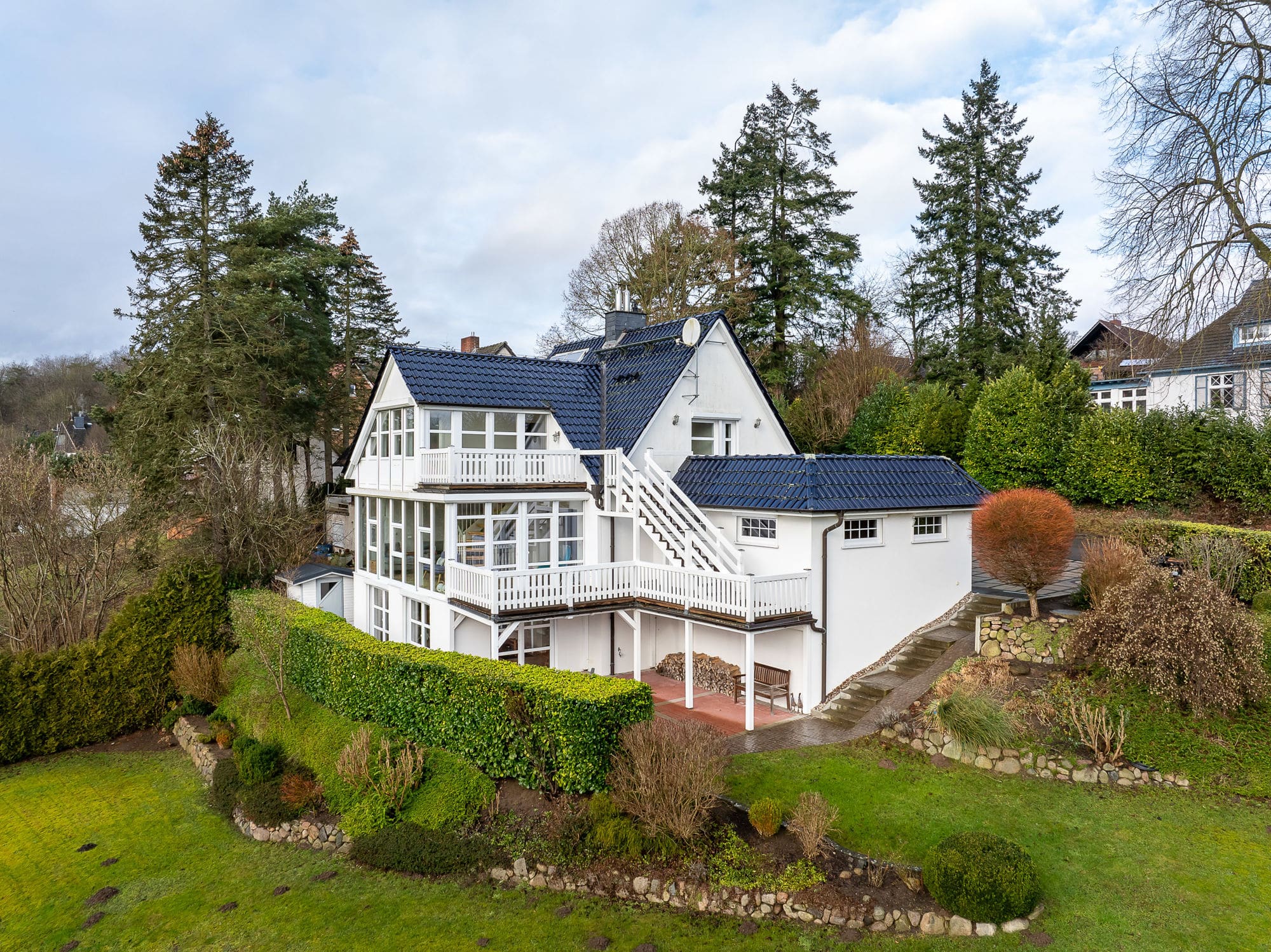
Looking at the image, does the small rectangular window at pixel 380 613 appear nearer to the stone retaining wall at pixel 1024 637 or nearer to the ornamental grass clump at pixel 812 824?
the ornamental grass clump at pixel 812 824

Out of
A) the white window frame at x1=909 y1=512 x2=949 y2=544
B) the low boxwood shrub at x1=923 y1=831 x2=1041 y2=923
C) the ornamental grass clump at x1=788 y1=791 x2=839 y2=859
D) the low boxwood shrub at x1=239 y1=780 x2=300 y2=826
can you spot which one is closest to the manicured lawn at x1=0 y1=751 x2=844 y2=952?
the low boxwood shrub at x1=239 y1=780 x2=300 y2=826

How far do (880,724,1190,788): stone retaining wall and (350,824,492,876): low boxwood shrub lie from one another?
7.23m

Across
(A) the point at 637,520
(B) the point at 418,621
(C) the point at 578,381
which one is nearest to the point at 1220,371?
(C) the point at 578,381

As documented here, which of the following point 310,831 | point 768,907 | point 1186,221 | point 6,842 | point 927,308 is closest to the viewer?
point 768,907

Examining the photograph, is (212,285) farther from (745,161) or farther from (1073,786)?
(1073,786)

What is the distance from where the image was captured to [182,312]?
2827 centimetres

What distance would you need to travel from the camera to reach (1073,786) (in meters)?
11.3

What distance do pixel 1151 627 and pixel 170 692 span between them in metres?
22.0

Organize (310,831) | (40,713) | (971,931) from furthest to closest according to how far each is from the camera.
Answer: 1. (40,713)
2. (310,831)
3. (971,931)

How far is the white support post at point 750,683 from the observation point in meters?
14.1

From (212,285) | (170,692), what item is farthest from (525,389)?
(212,285)

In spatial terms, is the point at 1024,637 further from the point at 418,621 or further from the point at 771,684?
the point at 418,621

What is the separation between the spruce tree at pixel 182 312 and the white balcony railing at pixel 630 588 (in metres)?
16.4

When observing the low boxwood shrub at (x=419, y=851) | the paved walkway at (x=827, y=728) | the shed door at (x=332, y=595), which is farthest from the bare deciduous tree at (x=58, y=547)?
the paved walkway at (x=827, y=728)
